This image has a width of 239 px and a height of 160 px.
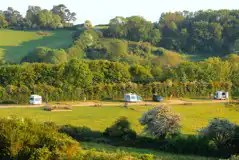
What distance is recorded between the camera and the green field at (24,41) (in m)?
84.6

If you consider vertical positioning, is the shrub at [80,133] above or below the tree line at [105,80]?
below

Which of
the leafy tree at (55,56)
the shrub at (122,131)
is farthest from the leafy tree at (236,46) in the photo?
the shrub at (122,131)

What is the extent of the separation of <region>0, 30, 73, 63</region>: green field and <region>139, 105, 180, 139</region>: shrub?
55785 millimetres

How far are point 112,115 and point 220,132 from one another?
1342 cm

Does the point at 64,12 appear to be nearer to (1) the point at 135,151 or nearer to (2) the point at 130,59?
(2) the point at 130,59

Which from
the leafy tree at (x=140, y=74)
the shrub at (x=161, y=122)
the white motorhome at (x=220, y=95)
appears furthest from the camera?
the leafy tree at (x=140, y=74)

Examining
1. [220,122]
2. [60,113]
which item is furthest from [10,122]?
[60,113]

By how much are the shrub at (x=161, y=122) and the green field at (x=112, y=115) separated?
2.15m

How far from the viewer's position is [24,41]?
93938 millimetres

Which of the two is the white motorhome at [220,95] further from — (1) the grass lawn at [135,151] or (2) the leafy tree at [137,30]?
(2) the leafy tree at [137,30]

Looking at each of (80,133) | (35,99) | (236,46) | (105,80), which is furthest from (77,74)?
(236,46)

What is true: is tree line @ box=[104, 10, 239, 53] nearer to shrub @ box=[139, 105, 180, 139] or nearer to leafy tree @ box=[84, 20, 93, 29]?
leafy tree @ box=[84, 20, 93, 29]

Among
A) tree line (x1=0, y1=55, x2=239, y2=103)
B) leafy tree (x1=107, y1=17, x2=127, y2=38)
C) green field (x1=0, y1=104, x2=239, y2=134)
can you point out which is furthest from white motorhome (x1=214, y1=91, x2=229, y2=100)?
leafy tree (x1=107, y1=17, x2=127, y2=38)

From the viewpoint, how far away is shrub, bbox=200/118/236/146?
79.5 feet
